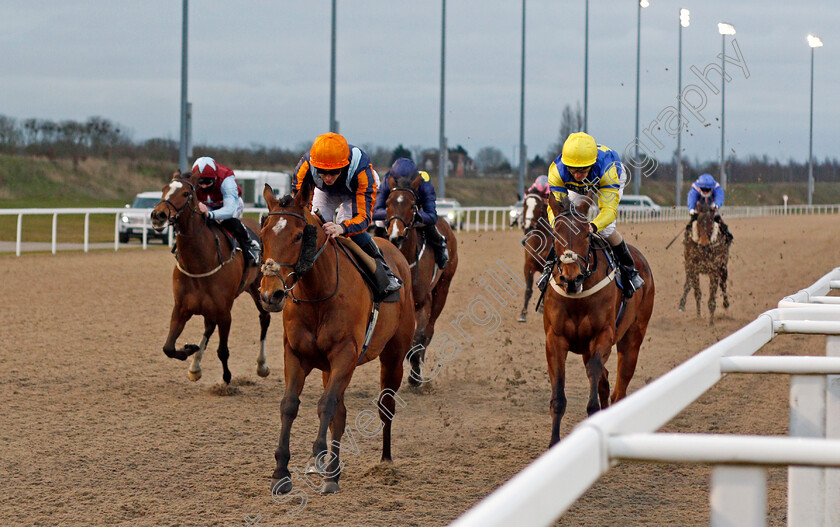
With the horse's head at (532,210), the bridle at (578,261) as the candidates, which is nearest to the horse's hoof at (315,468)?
the bridle at (578,261)

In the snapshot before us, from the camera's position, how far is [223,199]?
7.78m

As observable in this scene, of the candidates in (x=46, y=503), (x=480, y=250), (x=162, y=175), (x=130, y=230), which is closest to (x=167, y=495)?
(x=46, y=503)

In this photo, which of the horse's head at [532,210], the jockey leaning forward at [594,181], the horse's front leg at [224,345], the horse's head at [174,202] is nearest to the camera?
the jockey leaning forward at [594,181]

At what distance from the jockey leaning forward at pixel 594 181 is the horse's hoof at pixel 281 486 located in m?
2.08

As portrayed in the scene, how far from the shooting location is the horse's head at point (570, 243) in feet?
17.4

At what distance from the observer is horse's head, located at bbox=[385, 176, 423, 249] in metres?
7.16

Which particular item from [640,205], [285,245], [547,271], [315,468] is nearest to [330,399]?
[315,468]

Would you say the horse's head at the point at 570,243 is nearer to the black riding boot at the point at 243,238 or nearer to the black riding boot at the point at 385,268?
the black riding boot at the point at 385,268

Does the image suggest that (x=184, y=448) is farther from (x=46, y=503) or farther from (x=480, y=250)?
(x=480, y=250)

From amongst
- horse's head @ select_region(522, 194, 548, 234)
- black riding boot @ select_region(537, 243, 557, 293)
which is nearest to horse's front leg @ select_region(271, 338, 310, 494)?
black riding boot @ select_region(537, 243, 557, 293)

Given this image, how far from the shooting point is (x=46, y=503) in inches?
173

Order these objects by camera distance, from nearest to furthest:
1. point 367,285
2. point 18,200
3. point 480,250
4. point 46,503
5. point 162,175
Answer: point 46,503, point 367,285, point 480,250, point 18,200, point 162,175

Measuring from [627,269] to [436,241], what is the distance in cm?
241

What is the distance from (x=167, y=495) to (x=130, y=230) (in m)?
17.9
